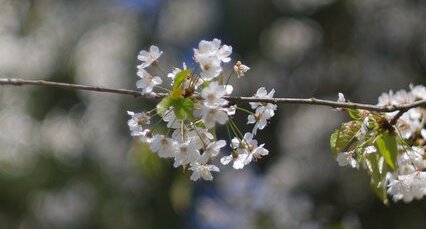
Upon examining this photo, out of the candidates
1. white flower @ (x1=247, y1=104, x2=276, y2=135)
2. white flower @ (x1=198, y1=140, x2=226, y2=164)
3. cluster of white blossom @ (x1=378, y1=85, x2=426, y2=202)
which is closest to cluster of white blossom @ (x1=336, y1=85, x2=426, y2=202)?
cluster of white blossom @ (x1=378, y1=85, x2=426, y2=202)

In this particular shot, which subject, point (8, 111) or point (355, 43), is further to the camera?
point (8, 111)

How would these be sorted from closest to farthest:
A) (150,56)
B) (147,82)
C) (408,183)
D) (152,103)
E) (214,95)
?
(214,95), (147,82), (150,56), (408,183), (152,103)

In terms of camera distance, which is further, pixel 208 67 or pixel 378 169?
pixel 378 169

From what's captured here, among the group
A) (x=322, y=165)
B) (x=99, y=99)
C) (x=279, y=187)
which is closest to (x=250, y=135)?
(x=279, y=187)

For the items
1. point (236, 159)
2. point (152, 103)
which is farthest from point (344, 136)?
point (152, 103)

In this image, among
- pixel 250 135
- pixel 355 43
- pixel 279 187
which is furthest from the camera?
pixel 355 43

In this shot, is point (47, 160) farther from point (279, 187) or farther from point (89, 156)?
point (279, 187)

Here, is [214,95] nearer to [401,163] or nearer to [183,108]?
[183,108]
